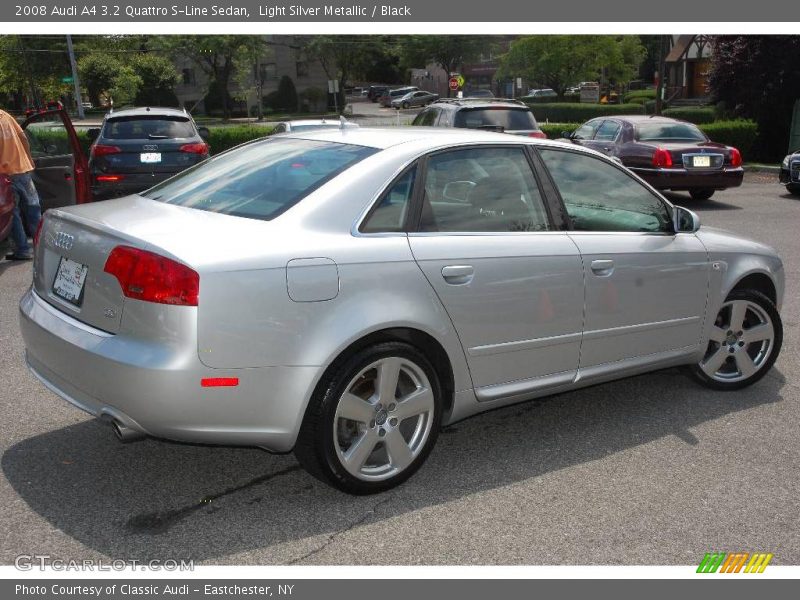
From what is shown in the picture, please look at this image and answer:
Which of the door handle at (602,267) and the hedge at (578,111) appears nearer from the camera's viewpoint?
the door handle at (602,267)

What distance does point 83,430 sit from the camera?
4688mm

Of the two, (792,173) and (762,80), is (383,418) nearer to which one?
(792,173)

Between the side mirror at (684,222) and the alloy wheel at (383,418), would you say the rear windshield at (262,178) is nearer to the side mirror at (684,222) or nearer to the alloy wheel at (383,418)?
the alloy wheel at (383,418)

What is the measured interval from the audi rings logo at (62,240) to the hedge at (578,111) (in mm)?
Result: 36655

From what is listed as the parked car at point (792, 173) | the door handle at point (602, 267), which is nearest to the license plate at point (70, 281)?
the door handle at point (602, 267)

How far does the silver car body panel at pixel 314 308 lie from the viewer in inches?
135

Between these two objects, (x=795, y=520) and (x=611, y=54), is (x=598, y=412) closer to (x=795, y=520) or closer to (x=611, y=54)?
(x=795, y=520)

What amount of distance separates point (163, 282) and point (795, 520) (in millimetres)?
2918

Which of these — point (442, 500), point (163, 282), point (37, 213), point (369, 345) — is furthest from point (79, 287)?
point (37, 213)

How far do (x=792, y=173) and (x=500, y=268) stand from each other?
14.2 m

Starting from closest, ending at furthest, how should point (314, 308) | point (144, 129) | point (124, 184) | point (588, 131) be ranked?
1. point (314, 308)
2. point (124, 184)
3. point (144, 129)
4. point (588, 131)

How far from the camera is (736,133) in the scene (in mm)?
23453

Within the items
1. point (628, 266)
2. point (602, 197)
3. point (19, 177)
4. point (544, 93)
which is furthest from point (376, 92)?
point (628, 266)

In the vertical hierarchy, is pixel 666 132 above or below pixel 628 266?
above
